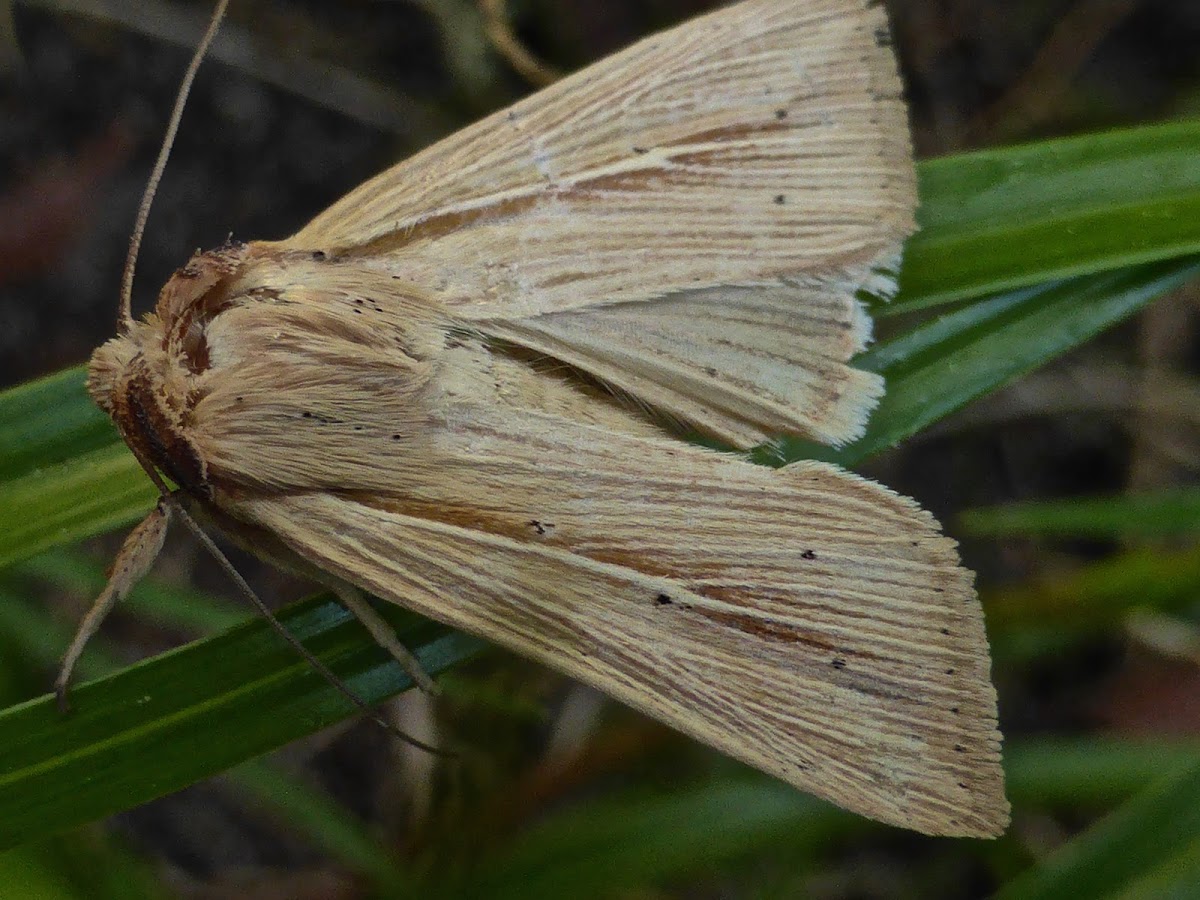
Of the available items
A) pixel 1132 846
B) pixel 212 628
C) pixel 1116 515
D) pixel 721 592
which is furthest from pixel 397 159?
pixel 1132 846

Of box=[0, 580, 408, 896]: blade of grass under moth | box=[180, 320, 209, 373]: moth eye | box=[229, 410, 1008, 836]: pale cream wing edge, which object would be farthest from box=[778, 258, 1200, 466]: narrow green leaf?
box=[0, 580, 408, 896]: blade of grass under moth

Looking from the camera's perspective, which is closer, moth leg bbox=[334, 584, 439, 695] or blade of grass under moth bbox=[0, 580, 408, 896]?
moth leg bbox=[334, 584, 439, 695]

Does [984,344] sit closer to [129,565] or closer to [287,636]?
[287,636]

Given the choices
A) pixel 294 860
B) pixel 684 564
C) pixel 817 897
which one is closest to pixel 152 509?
pixel 684 564

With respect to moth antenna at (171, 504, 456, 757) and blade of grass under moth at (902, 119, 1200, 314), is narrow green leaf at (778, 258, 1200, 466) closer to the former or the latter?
blade of grass under moth at (902, 119, 1200, 314)

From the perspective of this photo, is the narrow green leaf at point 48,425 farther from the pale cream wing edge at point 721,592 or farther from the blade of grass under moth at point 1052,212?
the blade of grass under moth at point 1052,212

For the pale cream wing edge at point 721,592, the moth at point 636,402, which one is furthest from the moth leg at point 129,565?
the pale cream wing edge at point 721,592

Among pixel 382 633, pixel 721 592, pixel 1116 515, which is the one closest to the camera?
pixel 721 592
